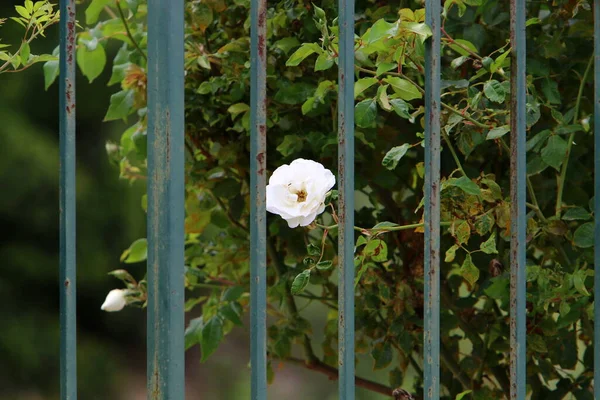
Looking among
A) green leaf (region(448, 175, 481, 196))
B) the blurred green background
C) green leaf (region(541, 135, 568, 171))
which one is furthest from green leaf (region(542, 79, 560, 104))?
the blurred green background

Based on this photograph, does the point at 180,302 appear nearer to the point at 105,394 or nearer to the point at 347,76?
the point at 347,76

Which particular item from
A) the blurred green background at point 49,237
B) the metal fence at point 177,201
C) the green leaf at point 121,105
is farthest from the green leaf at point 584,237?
the blurred green background at point 49,237

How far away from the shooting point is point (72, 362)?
2.58 ft

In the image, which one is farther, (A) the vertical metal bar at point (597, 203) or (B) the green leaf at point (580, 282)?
(B) the green leaf at point (580, 282)

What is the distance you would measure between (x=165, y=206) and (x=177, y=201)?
13 millimetres

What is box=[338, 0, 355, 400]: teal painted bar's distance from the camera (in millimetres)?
898

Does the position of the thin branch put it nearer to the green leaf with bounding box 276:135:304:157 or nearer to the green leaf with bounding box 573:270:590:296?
the green leaf with bounding box 276:135:304:157

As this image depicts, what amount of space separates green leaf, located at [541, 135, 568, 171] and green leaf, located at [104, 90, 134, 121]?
867 millimetres

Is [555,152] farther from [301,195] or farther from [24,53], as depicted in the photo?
[24,53]

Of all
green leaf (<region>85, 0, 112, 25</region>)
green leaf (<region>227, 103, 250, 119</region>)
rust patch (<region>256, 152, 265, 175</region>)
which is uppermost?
green leaf (<region>85, 0, 112, 25</region>)

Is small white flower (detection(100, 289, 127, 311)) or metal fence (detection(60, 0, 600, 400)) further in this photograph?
small white flower (detection(100, 289, 127, 311))

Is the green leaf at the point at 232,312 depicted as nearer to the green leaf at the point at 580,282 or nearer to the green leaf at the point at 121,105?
the green leaf at the point at 121,105

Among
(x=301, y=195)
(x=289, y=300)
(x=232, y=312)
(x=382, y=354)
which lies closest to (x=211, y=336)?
(x=232, y=312)

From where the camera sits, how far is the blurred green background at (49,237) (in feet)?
16.6
